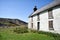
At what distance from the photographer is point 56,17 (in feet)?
61.6

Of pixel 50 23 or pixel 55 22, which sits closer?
pixel 55 22

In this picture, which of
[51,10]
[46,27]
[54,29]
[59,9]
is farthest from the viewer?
[46,27]

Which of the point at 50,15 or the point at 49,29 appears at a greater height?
the point at 50,15

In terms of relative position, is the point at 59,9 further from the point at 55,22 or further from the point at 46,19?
the point at 46,19

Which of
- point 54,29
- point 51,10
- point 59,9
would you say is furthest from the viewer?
point 51,10

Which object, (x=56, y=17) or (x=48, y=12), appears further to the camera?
(x=48, y=12)

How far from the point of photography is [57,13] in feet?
60.6

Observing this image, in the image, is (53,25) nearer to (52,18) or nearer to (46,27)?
(52,18)

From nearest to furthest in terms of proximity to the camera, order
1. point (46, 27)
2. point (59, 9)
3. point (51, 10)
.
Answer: point (59, 9)
point (51, 10)
point (46, 27)

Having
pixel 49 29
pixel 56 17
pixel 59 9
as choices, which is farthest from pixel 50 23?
pixel 59 9

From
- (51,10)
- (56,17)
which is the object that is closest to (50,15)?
(51,10)

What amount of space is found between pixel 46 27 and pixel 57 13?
189 inches

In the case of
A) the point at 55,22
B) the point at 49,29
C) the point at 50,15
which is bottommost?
the point at 49,29

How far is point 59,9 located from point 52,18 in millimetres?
2709
